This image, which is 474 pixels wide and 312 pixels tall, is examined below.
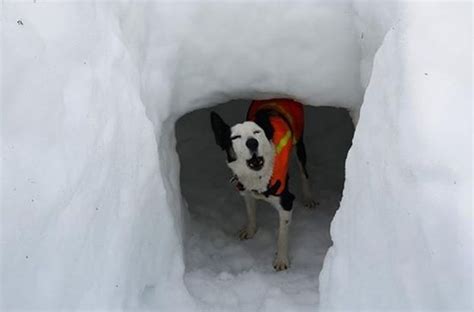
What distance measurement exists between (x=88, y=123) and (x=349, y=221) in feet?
6.40

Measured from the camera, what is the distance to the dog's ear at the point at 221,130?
5.87 m

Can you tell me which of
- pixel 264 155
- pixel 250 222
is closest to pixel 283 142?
pixel 264 155

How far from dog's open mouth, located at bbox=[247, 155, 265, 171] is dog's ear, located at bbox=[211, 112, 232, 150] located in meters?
0.26

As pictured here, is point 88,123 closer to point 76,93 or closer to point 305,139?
point 76,93

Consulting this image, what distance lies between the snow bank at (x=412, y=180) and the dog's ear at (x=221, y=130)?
1734 mm

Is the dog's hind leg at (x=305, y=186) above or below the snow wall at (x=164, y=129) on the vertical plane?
below

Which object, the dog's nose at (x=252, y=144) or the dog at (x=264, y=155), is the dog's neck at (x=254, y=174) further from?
the dog's nose at (x=252, y=144)

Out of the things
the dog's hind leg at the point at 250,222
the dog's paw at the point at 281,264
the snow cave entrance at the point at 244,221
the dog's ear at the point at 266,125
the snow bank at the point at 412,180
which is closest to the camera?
the snow bank at the point at 412,180

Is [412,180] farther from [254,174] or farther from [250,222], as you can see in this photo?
[250,222]

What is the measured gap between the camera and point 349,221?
171 inches

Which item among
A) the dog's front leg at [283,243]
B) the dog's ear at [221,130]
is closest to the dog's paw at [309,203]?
the dog's front leg at [283,243]

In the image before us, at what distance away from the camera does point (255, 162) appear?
593cm

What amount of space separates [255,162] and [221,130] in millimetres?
451

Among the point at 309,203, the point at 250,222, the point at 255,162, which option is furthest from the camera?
the point at 309,203
